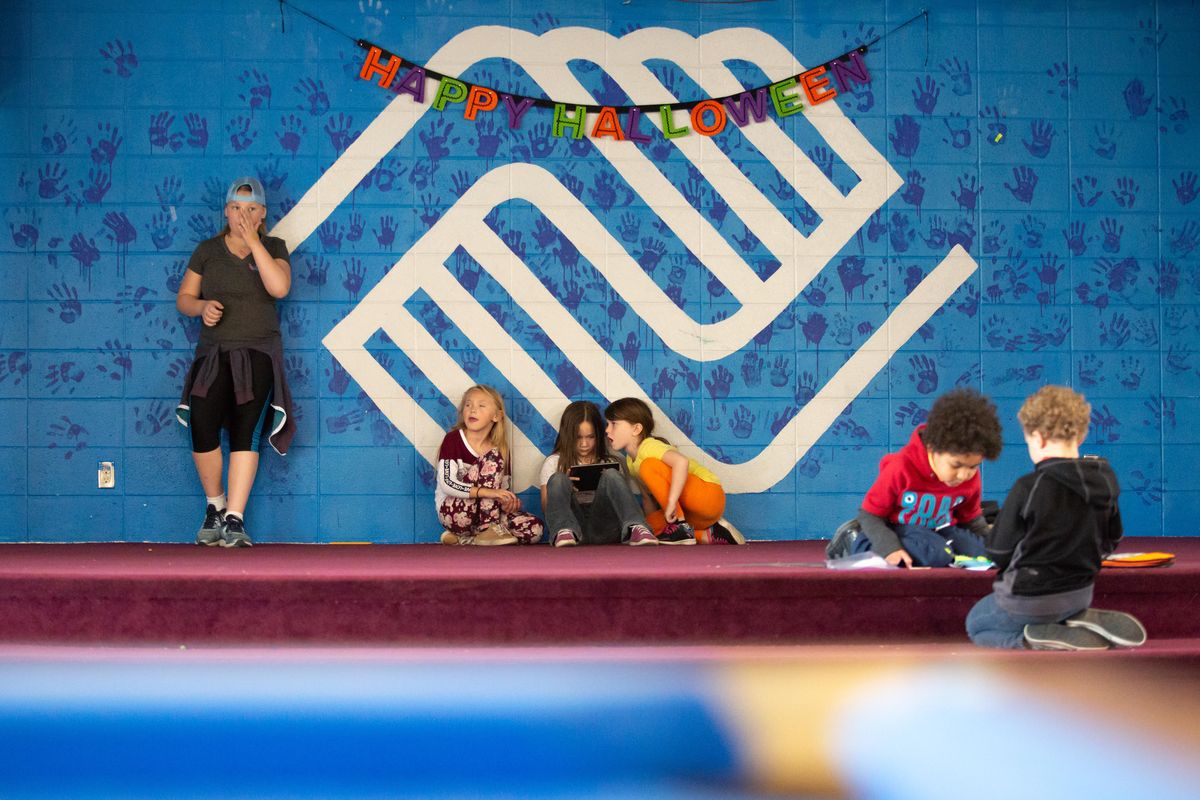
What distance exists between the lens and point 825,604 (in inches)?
130

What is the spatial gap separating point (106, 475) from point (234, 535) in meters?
0.73

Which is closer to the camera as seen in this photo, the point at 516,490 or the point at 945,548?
the point at 945,548

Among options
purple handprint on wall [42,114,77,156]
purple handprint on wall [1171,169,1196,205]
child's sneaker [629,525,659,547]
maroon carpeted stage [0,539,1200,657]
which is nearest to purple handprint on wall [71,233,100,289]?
purple handprint on wall [42,114,77,156]

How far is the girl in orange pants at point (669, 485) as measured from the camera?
182 inches

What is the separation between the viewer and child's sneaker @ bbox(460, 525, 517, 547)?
15.0ft

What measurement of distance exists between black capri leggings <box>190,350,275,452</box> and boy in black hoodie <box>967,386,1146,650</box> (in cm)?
288

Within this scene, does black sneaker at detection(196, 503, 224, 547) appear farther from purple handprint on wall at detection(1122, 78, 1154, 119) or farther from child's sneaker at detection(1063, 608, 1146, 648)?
purple handprint on wall at detection(1122, 78, 1154, 119)

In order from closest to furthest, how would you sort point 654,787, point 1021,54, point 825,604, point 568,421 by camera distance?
point 654,787 → point 825,604 → point 568,421 → point 1021,54

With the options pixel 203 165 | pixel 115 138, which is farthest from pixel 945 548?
pixel 115 138

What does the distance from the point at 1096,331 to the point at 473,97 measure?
2801mm

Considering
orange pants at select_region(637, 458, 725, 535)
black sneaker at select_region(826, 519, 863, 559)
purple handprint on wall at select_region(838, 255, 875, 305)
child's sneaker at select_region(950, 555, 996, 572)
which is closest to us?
child's sneaker at select_region(950, 555, 996, 572)

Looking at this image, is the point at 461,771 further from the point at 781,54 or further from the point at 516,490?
the point at 781,54

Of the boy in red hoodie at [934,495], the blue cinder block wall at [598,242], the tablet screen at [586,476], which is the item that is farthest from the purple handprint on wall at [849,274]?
the boy in red hoodie at [934,495]

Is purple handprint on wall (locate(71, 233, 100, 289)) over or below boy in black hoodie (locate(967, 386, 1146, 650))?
over
